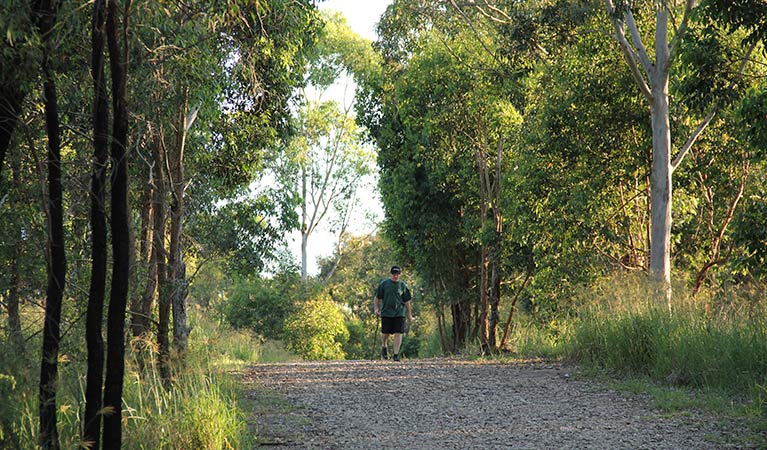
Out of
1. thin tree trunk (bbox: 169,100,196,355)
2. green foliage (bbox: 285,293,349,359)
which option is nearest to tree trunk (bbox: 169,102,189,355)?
thin tree trunk (bbox: 169,100,196,355)

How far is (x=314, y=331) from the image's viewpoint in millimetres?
36812

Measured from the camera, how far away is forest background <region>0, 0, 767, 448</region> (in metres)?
6.04

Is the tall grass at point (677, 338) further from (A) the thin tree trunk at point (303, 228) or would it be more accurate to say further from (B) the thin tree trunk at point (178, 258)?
(A) the thin tree trunk at point (303, 228)

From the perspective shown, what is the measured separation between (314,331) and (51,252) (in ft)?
Answer: 102

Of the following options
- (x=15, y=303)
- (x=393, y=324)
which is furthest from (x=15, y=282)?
(x=393, y=324)

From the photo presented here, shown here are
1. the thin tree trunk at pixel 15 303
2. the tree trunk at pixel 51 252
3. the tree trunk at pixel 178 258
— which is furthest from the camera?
the tree trunk at pixel 178 258

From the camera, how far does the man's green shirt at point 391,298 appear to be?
55.2 feet

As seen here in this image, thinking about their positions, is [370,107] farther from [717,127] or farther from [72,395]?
[72,395]

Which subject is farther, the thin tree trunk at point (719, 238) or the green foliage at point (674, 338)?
the thin tree trunk at point (719, 238)

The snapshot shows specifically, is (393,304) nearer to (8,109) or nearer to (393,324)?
(393,324)

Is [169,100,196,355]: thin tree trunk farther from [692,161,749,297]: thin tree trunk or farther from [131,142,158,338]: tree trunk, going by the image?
[692,161,749,297]: thin tree trunk

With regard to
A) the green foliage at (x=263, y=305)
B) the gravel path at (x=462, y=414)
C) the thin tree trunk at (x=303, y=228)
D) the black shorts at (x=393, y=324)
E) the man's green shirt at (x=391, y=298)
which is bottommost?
the gravel path at (x=462, y=414)

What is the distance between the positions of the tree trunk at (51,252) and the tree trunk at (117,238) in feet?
1.29

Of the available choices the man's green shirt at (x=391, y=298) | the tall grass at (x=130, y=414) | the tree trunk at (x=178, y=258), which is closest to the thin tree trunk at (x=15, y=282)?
the tall grass at (x=130, y=414)
